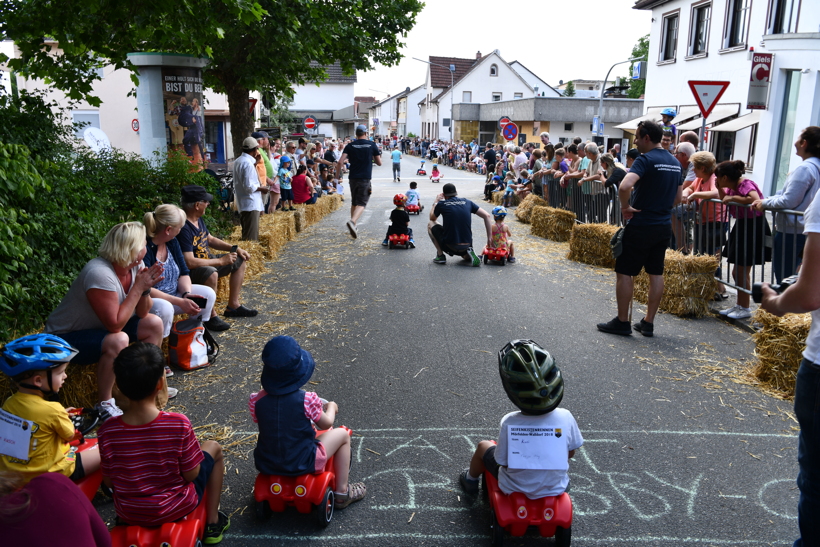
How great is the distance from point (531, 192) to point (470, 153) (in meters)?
32.1

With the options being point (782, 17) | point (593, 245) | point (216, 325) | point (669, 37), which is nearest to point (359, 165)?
point (593, 245)

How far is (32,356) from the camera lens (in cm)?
305

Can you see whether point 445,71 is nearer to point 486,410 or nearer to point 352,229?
point 352,229

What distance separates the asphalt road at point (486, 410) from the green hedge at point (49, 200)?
1514mm

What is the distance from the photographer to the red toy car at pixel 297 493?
3.21m

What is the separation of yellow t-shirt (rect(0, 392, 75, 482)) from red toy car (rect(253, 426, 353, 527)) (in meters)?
0.98

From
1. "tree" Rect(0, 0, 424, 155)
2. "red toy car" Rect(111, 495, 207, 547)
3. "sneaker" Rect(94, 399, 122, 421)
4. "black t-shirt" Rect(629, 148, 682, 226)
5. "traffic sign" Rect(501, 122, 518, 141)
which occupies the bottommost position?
"sneaker" Rect(94, 399, 122, 421)

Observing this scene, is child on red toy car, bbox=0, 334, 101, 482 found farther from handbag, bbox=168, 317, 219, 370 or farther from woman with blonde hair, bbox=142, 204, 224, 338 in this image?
handbag, bbox=168, 317, 219, 370

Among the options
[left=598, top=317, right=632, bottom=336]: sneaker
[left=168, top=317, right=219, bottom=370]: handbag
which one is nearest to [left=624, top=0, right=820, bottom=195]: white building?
[left=598, top=317, right=632, bottom=336]: sneaker

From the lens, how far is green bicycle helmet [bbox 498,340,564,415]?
2.91m

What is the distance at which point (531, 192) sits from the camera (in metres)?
18.4

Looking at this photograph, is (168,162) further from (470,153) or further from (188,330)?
(470,153)

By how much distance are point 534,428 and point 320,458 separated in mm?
1119

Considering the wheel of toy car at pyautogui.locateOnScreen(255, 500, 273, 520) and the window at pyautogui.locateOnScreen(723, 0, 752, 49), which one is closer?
the wheel of toy car at pyautogui.locateOnScreen(255, 500, 273, 520)
